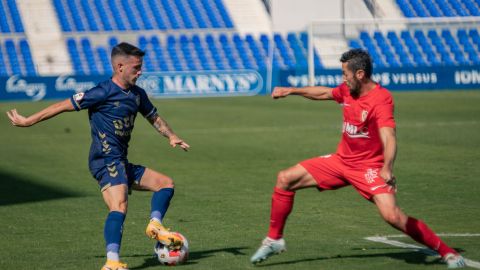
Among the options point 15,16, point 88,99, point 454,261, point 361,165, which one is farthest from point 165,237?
point 15,16

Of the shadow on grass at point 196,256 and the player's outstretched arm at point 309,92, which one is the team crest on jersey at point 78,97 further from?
the player's outstretched arm at point 309,92

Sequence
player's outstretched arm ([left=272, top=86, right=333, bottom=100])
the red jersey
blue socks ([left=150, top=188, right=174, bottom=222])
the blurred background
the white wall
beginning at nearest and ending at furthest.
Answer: the red jersey → blue socks ([left=150, top=188, right=174, bottom=222]) → player's outstretched arm ([left=272, top=86, right=333, bottom=100]) → the blurred background → the white wall

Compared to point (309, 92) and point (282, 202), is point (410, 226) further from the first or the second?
point (309, 92)

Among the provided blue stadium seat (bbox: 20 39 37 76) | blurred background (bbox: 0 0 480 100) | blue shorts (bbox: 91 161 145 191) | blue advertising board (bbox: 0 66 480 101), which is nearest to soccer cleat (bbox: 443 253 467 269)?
blue shorts (bbox: 91 161 145 191)

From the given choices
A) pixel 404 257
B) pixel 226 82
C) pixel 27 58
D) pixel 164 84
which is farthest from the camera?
pixel 27 58

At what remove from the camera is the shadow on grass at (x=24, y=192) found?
1249 cm

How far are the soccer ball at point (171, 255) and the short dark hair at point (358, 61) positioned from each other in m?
2.09

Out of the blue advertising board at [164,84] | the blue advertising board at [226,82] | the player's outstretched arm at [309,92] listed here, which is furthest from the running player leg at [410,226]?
the blue advertising board at [164,84]

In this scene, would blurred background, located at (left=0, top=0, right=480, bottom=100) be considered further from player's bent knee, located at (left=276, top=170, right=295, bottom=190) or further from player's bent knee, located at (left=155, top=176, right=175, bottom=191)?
player's bent knee, located at (left=276, top=170, right=295, bottom=190)

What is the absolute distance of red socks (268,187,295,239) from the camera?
781cm

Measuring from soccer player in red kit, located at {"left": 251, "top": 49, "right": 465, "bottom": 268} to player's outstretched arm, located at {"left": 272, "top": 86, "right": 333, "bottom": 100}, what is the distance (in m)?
0.01

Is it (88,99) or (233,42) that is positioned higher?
(233,42)

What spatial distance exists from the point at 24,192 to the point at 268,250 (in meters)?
6.38

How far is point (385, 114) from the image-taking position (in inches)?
291
